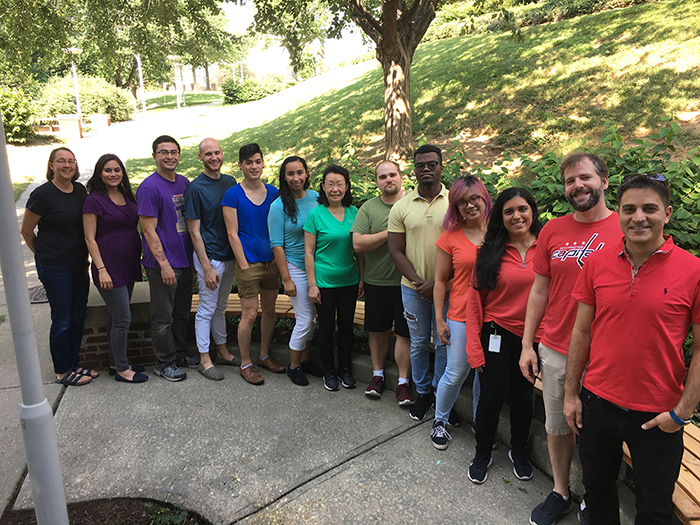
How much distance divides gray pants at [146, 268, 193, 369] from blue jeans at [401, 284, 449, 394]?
1973 millimetres

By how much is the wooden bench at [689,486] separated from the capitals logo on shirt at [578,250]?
944 mm

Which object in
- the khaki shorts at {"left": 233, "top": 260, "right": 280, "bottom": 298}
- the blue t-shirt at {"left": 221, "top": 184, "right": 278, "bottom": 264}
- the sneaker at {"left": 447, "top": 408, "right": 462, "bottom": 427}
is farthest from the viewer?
the khaki shorts at {"left": 233, "top": 260, "right": 280, "bottom": 298}

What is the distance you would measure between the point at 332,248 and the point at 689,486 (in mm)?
2676

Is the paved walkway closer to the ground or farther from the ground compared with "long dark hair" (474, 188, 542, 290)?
closer to the ground

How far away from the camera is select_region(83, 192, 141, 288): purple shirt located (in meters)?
3.95

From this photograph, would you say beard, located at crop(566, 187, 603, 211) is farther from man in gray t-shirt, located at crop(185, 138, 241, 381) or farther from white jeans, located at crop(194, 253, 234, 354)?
white jeans, located at crop(194, 253, 234, 354)

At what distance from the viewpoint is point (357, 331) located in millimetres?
4688

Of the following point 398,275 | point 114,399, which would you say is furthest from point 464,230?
point 114,399

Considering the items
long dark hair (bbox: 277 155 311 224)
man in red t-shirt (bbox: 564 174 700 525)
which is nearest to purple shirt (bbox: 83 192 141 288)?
long dark hair (bbox: 277 155 311 224)

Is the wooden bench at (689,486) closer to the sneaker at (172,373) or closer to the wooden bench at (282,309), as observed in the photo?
the wooden bench at (282,309)

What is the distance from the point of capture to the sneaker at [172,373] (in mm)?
4285

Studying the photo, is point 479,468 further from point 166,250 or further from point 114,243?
point 114,243

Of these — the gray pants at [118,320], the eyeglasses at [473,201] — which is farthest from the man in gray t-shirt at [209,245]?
the eyeglasses at [473,201]

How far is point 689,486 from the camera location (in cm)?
231
